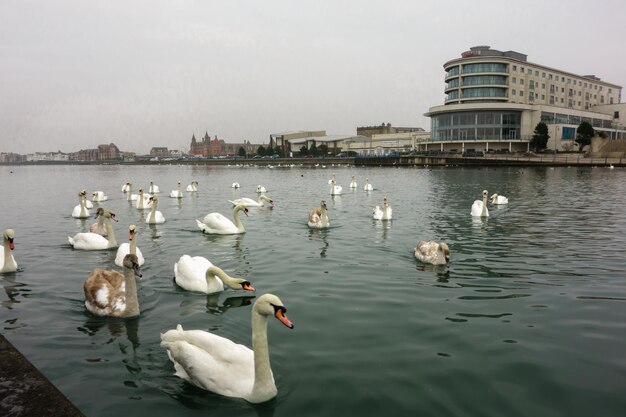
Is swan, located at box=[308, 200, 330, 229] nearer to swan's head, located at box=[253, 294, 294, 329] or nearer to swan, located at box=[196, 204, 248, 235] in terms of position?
swan, located at box=[196, 204, 248, 235]

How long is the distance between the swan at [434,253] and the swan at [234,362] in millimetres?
7116

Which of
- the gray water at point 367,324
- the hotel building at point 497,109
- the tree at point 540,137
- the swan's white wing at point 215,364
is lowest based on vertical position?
the gray water at point 367,324

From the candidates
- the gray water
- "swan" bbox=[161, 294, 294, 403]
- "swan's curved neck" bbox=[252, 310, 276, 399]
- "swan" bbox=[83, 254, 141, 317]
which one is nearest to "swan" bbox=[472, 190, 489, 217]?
the gray water

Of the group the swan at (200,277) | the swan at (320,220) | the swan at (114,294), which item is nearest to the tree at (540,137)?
the swan at (320,220)

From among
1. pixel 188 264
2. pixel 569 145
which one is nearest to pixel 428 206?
pixel 188 264

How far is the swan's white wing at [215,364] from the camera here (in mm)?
5887

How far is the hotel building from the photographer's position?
114 meters

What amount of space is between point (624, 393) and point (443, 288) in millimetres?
4612

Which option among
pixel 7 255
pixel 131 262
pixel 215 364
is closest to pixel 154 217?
pixel 7 255

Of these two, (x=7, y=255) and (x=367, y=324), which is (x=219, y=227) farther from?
(x=367, y=324)

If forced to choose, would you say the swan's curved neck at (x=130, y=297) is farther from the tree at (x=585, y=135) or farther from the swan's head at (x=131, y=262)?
the tree at (x=585, y=135)

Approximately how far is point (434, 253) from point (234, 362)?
7.62 meters

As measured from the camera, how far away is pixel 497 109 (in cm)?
11288

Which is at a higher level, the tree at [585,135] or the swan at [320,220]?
the tree at [585,135]
